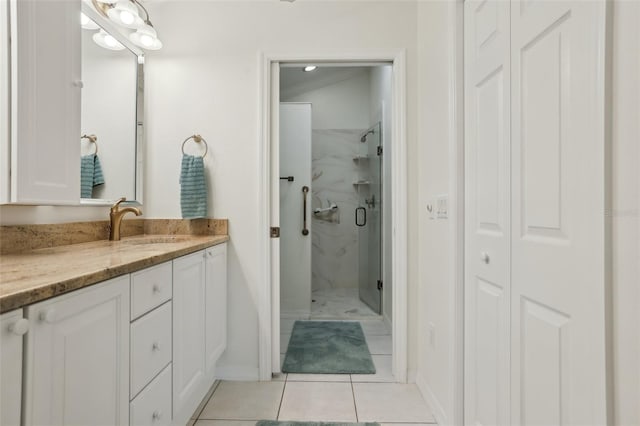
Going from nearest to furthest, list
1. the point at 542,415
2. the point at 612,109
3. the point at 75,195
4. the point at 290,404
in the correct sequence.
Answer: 1. the point at 612,109
2. the point at 542,415
3. the point at 75,195
4. the point at 290,404

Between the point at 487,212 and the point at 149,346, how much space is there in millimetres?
1375

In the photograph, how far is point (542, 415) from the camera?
935mm

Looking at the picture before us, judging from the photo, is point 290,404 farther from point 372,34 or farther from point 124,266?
point 372,34

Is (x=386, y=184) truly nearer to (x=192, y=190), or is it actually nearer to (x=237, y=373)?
(x=192, y=190)

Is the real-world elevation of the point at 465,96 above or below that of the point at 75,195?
above

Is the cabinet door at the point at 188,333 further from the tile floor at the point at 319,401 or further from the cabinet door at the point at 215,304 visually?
the tile floor at the point at 319,401

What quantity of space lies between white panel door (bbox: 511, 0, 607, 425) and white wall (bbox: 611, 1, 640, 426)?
2cm

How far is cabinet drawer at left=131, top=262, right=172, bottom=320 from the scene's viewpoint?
1.08m

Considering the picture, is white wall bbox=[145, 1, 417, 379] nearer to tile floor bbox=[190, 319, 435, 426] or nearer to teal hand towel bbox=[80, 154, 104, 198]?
tile floor bbox=[190, 319, 435, 426]

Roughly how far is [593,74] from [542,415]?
3.07 feet

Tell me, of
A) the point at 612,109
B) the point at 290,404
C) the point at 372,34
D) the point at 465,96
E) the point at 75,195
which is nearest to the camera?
the point at 612,109

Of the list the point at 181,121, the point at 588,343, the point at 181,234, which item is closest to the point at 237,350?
the point at 181,234

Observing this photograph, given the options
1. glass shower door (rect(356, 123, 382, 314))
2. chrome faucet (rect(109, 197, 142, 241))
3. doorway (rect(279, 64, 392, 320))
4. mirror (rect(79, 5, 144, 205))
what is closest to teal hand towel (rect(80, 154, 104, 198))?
mirror (rect(79, 5, 144, 205))

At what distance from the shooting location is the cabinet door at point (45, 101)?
107 cm
